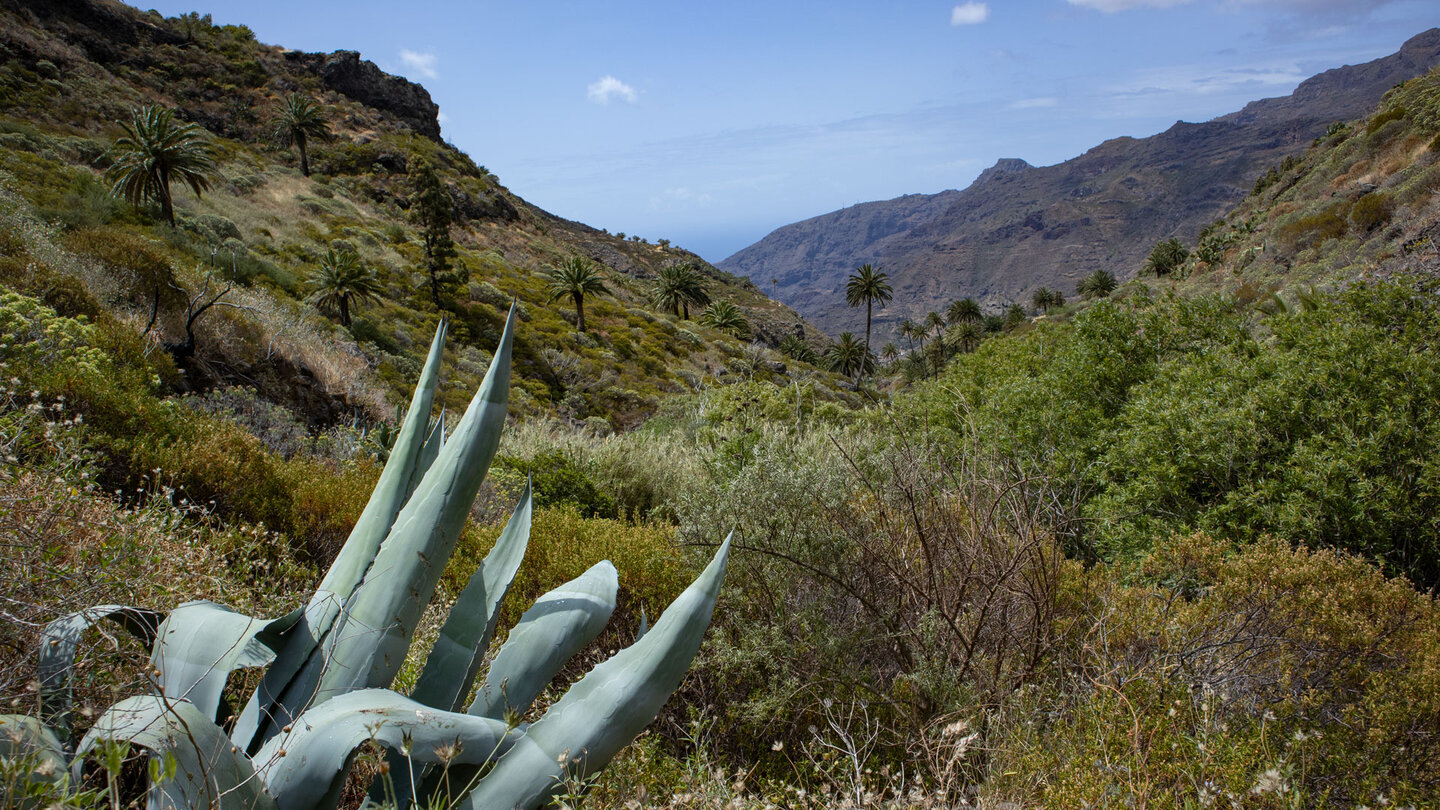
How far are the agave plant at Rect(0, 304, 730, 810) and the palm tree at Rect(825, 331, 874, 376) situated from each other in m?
52.3

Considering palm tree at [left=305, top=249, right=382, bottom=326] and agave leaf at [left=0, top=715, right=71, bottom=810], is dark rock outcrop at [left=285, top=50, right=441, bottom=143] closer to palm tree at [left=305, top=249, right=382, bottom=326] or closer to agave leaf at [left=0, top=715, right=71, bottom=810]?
palm tree at [left=305, top=249, right=382, bottom=326]

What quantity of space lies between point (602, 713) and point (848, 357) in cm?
5618

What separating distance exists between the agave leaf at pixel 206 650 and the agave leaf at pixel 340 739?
0.32m

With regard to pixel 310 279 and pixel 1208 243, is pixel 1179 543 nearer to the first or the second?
pixel 310 279

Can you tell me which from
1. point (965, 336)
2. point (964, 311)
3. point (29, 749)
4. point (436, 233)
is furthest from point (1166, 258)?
point (29, 749)

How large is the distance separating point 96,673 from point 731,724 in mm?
2594

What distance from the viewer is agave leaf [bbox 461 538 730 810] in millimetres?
1751

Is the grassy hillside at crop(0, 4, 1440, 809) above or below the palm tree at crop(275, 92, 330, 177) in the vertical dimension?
below

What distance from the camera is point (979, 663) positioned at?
359cm

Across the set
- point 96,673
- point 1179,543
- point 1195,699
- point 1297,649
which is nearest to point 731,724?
point 1195,699

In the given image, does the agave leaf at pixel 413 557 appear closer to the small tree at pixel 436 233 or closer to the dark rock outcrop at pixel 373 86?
the small tree at pixel 436 233

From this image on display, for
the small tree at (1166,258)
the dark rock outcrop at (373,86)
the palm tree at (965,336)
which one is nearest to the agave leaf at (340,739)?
the palm tree at (965,336)

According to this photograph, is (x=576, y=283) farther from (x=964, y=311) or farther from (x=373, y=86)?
(x=964, y=311)

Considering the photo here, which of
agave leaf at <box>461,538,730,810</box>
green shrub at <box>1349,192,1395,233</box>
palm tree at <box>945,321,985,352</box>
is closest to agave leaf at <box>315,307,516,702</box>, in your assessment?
agave leaf at <box>461,538,730,810</box>
